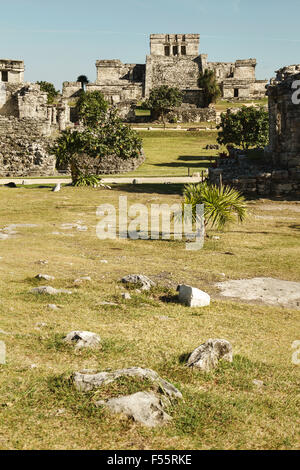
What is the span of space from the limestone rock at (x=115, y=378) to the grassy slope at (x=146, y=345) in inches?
6.1

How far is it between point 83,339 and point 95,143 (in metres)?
22.6

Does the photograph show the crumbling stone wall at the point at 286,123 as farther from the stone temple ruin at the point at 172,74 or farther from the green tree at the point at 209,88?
the stone temple ruin at the point at 172,74

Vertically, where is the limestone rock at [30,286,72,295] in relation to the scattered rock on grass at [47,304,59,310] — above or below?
above

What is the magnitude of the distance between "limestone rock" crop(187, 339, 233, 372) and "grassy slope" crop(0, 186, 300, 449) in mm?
114

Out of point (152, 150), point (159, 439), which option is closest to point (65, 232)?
point (159, 439)

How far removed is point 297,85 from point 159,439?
864 inches

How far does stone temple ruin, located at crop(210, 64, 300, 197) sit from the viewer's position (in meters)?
23.8

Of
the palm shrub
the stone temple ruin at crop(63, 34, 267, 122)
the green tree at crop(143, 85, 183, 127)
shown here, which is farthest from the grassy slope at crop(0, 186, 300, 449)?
the stone temple ruin at crop(63, 34, 267, 122)

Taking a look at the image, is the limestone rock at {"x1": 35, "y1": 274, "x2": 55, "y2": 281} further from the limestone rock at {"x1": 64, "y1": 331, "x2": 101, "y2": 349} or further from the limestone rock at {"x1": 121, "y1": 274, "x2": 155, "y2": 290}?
the limestone rock at {"x1": 64, "y1": 331, "x2": 101, "y2": 349}

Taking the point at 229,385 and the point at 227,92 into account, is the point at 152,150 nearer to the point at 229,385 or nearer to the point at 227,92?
the point at 229,385

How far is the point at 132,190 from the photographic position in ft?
83.4

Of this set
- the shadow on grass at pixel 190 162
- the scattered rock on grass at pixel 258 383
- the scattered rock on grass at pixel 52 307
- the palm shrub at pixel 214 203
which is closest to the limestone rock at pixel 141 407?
the scattered rock on grass at pixel 258 383

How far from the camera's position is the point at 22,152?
1329 inches

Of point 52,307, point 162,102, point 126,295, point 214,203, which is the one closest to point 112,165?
point 214,203
